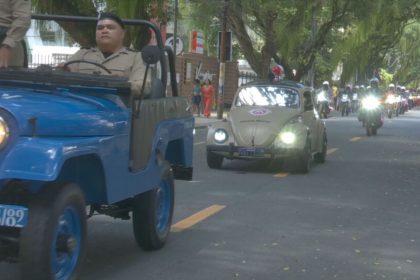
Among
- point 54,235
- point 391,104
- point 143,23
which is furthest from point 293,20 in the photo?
point 54,235

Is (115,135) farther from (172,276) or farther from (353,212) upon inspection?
(353,212)

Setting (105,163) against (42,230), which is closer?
(42,230)

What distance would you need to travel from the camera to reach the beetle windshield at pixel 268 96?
1439 cm

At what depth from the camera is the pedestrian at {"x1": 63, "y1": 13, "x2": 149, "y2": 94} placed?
657cm

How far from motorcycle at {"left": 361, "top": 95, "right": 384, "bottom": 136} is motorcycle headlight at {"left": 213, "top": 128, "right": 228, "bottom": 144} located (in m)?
11.0


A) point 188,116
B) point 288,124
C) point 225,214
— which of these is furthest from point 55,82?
point 288,124

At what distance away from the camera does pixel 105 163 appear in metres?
5.36

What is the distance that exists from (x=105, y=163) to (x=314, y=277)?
204cm

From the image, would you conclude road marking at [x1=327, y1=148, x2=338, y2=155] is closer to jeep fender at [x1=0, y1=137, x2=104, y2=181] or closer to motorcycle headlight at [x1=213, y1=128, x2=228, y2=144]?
motorcycle headlight at [x1=213, y1=128, x2=228, y2=144]

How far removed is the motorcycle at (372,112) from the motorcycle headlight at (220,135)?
11.0 m

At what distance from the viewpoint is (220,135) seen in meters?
13.6

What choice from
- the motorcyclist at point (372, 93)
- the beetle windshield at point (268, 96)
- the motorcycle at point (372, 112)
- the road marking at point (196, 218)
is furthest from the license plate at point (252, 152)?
the motorcyclist at point (372, 93)

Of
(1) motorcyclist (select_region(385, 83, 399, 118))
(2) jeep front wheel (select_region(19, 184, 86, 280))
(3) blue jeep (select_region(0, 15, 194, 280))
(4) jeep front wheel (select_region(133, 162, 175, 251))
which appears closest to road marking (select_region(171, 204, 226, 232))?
(4) jeep front wheel (select_region(133, 162, 175, 251))

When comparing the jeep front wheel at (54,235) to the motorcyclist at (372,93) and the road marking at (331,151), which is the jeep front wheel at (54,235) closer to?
the road marking at (331,151)
